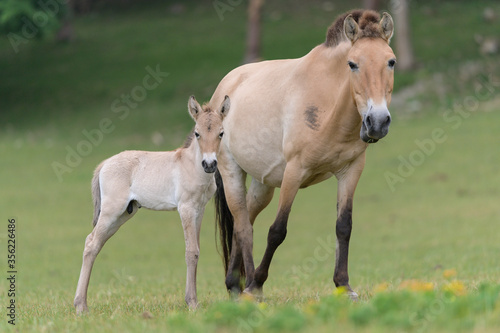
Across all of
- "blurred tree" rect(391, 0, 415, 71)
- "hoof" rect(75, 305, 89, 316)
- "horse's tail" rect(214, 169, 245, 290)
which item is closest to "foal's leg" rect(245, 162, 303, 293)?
"horse's tail" rect(214, 169, 245, 290)

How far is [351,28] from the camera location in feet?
20.8

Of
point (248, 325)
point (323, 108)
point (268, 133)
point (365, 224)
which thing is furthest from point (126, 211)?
point (365, 224)

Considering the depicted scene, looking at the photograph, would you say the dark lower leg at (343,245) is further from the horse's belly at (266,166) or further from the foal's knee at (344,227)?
the horse's belly at (266,166)

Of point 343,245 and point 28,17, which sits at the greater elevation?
point 343,245

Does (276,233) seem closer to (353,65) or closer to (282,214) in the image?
(282,214)

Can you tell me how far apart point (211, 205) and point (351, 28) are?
13.0m

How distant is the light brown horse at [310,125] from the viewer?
611cm

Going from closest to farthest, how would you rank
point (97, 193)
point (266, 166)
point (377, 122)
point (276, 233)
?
point (377, 122)
point (276, 233)
point (97, 193)
point (266, 166)

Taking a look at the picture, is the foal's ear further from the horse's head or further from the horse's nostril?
the horse's nostril

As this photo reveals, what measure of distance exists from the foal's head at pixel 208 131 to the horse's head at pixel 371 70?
1.19 m

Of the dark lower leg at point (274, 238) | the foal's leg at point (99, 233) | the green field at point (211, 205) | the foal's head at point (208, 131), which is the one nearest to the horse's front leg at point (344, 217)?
the green field at point (211, 205)

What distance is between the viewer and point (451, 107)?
72.1ft

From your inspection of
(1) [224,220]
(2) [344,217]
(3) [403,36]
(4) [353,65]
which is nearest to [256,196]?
(1) [224,220]

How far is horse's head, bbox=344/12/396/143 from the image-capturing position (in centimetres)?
582
